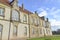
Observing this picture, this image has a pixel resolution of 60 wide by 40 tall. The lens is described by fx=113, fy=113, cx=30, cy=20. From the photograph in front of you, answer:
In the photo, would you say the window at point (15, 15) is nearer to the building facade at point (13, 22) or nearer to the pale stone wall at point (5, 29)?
the building facade at point (13, 22)

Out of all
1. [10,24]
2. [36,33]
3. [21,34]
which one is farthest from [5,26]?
[36,33]

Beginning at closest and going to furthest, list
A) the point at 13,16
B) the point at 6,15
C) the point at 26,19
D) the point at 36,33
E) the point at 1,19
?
the point at 1,19
the point at 6,15
the point at 13,16
the point at 26,19
the point at 36,33

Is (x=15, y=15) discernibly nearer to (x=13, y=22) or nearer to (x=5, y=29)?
(x=13, y=22)

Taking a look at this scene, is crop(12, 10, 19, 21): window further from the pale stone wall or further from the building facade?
the pale stone wall

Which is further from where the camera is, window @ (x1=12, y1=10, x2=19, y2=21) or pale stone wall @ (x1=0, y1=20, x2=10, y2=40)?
window @ (x1=12, y1=10, x2=19, y2=21)

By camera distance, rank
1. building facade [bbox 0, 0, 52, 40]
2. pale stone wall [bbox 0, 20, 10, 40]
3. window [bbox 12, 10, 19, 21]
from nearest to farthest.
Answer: pale stone wall [bbox 0, 20, 10, 40], building facade [bbox 0, 0, 52, 40], window [bbox 12, 10, 19, 21]

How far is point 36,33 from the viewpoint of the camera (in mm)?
44469

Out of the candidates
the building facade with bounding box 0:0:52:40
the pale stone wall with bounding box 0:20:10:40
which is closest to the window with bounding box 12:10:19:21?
the building facade with bounding box 0:0:52:40

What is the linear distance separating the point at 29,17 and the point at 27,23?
272cm

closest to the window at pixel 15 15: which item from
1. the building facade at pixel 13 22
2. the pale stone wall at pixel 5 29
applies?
the building facade at pixel 13 22

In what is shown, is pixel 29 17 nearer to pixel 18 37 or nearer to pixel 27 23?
pixel 27 23

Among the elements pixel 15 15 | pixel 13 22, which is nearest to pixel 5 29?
pixel 13 22

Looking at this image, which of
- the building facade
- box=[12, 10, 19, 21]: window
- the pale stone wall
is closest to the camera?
the pale stone wall

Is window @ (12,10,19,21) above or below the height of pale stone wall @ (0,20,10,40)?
above
